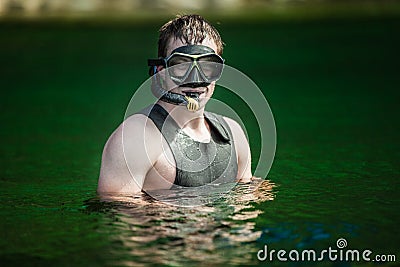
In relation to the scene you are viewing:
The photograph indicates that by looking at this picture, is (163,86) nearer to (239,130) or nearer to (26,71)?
(239,130)

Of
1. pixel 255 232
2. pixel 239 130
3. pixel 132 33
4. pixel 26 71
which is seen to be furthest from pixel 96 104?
pixel 132 33

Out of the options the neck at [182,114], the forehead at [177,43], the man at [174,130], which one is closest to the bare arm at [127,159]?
the man at [174,130]

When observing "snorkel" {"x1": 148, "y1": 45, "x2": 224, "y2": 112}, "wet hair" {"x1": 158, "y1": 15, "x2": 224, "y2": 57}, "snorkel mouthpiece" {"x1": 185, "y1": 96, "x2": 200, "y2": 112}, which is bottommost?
"snorkel mouthpiece" {"x1": 185, "y1": 96, "x2": 200, "y2": 112}

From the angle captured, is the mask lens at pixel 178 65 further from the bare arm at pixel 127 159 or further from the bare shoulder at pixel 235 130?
the bare shoulder at pixel 235 130

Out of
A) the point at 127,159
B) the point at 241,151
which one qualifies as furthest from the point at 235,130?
the point at 127,159

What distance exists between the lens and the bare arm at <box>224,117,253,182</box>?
324 cm

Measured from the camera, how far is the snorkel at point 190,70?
2916 mm

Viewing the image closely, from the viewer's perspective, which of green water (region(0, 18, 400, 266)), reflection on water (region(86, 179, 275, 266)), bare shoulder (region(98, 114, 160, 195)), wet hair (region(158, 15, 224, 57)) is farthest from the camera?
wet hair (region(158, 15, 224, 57))

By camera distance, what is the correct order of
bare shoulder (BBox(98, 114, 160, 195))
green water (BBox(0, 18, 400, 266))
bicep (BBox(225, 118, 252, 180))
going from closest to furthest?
1. green water (BBox(0, 18, 400, 266))
2. bare shoulder (BBox(98, 114, 160, 195))
3. bicep (BBox(225, 118, 252, 180))

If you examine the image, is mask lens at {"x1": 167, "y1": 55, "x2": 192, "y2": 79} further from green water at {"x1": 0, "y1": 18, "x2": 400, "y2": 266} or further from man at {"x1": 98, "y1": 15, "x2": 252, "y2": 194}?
green water at {"x1": 0, "y1": 18, "x2": 400, "y2": 266}

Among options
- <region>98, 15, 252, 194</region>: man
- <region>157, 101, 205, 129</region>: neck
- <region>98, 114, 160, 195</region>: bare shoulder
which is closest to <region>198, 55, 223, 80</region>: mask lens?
<region>98, 15, 252, 194</region>: man

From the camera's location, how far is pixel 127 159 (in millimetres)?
2865

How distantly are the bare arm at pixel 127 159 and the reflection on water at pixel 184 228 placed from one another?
0.04 m

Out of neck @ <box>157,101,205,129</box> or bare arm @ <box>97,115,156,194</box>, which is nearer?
bare arm @ <box>97,115,156,194</box>
